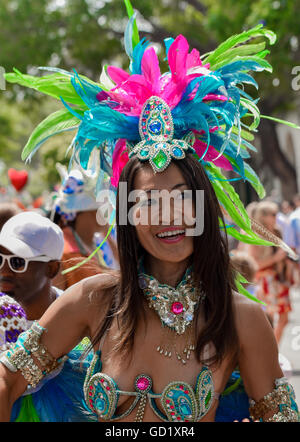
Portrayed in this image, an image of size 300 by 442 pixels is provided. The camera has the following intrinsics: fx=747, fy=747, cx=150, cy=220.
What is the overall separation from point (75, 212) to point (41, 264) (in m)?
2.51

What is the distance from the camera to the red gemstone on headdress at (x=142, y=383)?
2.35 m

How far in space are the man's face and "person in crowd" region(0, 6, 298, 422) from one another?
623 millimetres

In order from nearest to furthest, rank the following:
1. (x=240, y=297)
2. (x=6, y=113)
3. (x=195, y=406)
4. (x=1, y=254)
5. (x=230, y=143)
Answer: (x=195, y=406), (x=240, y=297), (x=230, y=143), (x=1, y=254), (x=6, y=113)

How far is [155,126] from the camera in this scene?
2.49 metres

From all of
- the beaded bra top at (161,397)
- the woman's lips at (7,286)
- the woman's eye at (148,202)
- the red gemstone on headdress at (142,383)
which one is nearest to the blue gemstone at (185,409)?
the beaded bra top at (161,397)

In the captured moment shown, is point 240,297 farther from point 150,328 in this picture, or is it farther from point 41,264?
point 41,264

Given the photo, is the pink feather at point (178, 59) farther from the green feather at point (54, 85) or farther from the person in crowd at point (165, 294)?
the green feather at point (54, 85)

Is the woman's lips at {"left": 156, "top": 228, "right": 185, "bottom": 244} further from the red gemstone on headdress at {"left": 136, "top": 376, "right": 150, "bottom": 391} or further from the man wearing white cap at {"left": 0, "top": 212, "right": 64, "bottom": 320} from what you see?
the man wearing white cap at {"left": 0, "top": 212, "right": 64, "bottom": 320}

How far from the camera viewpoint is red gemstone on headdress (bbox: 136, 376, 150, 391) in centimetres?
235

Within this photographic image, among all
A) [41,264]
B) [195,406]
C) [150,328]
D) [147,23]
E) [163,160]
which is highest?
[147,23]

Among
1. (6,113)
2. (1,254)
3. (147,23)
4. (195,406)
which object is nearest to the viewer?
(195,406)

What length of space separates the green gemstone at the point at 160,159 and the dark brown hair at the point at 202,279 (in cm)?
5

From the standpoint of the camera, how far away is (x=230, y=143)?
270cm

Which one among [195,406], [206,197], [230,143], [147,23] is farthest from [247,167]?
[147,23]
